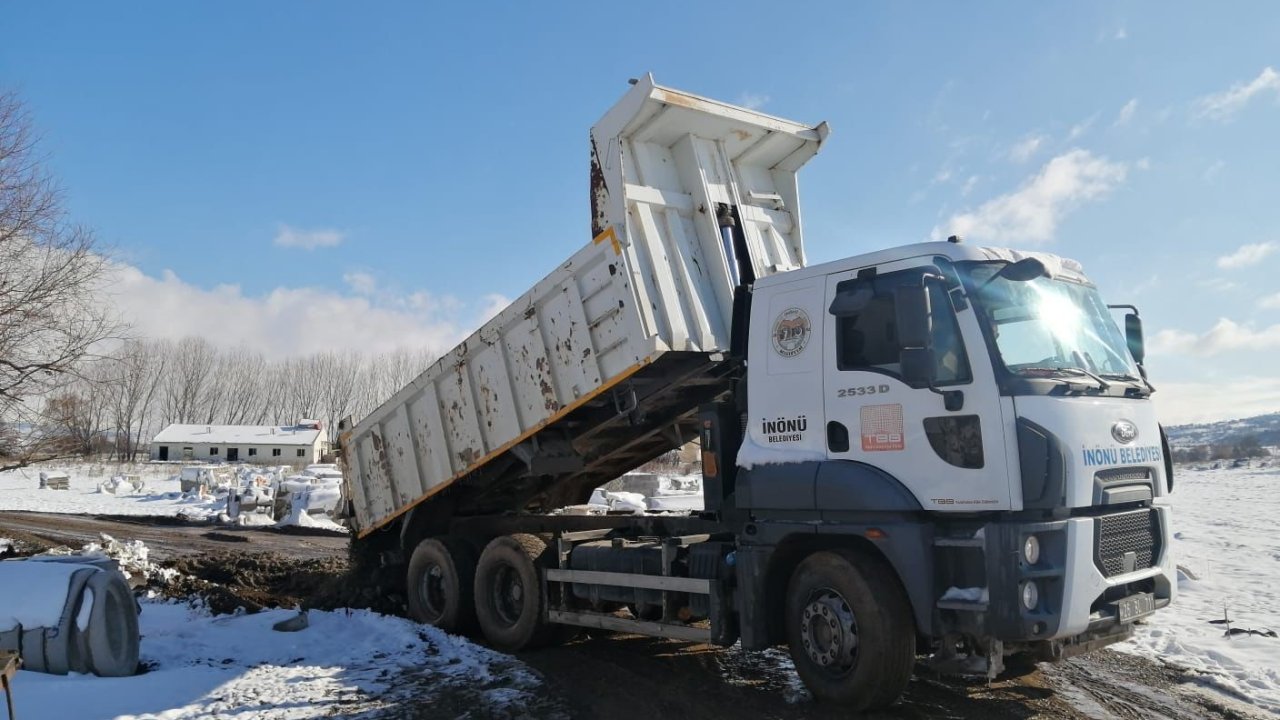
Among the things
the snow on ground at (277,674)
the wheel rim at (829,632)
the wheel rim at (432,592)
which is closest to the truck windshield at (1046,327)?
the wheel rim at (829,632)

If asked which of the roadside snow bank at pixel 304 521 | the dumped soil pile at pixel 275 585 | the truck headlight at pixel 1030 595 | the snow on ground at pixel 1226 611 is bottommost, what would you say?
the snow on ground at pixel 1226 611

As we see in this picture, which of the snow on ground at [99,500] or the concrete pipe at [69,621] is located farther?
the snow on ground at [99,500]

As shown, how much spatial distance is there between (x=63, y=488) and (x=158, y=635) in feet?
116

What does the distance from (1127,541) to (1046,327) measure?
4.45 feet

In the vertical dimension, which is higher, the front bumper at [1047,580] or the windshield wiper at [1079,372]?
the windshield wiper at [1079,372]

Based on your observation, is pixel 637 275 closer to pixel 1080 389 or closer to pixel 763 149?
pixel 763 149

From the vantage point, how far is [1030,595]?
15.4 feet

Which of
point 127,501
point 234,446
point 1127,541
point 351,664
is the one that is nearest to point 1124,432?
point 1127,541

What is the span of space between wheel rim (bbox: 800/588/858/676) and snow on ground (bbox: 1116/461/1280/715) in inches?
98.6

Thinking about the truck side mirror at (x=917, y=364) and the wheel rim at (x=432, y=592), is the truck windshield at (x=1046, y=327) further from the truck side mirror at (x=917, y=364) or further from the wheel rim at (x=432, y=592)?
the wheel rim at (x=432, y=592)

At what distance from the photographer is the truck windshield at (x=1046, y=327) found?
199 inches

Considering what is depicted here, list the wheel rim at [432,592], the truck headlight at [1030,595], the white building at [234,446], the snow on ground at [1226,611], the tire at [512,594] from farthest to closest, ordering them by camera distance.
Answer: the white building at [234,446] < the wheel rim at [432,592] < the tire at [512,594] < the snow on ground at [1226,611] < the truck headlight at [1030,595]

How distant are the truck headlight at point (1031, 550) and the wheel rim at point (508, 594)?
4.70m

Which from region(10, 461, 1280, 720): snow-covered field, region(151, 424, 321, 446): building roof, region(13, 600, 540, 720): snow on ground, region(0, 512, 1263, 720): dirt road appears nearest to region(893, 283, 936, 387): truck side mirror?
region(0, 512, 1263, 720): dirt road
